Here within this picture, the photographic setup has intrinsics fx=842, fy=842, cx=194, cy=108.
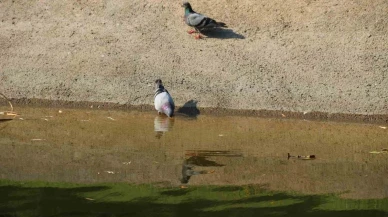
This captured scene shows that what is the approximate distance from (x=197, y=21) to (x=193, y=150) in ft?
13.7

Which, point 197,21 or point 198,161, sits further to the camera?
point 197,21

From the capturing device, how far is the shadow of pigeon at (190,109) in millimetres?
13060

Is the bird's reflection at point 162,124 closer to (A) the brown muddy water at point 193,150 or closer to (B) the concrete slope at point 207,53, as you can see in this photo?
(A) the brown muddy water at point 193,150

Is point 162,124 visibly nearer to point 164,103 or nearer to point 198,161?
point 164,103

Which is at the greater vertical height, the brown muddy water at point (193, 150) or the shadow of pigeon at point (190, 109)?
the shadow of pigeon at point (190, 109)

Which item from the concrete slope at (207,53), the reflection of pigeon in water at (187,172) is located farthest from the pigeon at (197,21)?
the reflection of pigeon in water at (187,172)

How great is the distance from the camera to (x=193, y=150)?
1090 centimetres

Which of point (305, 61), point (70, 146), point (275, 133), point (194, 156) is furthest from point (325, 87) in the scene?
point (70, 146)

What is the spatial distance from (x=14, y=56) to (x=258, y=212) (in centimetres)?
703

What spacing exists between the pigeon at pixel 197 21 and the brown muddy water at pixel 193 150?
2230 millimetres

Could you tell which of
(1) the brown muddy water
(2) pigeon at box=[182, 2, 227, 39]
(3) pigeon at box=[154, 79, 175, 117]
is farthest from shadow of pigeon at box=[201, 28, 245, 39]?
(3) pigeon at box=[154, 79, 175, 117]

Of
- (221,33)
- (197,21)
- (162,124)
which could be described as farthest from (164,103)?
(221,33)

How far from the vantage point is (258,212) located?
8.68 m

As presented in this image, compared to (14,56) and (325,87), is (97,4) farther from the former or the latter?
(325,87)
